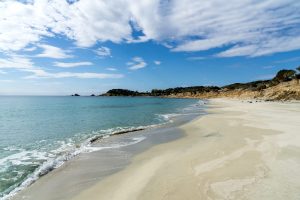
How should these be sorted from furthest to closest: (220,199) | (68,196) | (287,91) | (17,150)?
1. (287,91)
2. (17,150)
3. (68,196)
4. (220,199)

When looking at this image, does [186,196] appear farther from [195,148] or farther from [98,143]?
[98,143]

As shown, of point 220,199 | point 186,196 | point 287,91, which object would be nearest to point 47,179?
point 186,196

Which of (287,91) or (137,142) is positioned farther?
(287,91)

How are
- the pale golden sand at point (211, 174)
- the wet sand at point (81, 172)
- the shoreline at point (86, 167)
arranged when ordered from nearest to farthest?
the pale golden sand at point (211, 174), the wet sand at point (81, 172), the shoreline at point (86, 167)

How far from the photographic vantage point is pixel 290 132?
662 inches

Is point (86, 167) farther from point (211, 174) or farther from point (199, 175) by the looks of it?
point (211, 174)

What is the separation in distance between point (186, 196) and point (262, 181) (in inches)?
104

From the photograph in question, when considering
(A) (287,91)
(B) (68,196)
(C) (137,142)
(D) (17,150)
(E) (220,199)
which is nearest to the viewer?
(E) (220,199)

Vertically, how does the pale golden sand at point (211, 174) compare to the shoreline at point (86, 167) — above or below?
above

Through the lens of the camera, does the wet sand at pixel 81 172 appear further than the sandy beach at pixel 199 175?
Yes

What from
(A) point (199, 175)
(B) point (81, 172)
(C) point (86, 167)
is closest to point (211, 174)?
(A) point (199, 175)

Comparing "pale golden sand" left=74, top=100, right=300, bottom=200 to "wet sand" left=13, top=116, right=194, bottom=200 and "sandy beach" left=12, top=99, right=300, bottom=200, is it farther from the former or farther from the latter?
"wet sand" left=13, top=116, right=194, bottom=200

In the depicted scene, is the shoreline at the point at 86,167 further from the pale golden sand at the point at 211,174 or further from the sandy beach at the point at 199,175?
the pale golden sand at the point at 211,174

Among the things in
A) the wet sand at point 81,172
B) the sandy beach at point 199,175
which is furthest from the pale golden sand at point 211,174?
the wet sand at point 81,172
